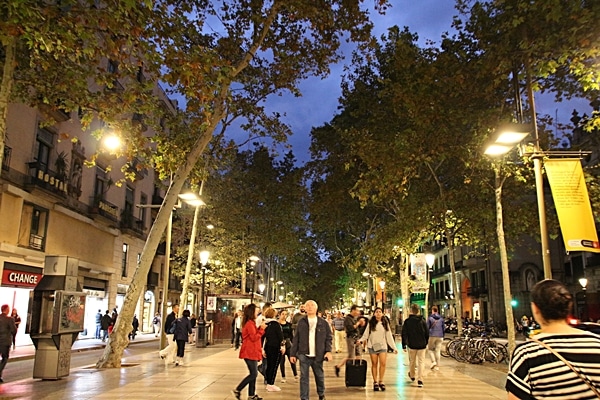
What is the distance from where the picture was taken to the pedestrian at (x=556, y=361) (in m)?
2.71

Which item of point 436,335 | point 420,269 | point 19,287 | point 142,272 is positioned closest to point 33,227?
point 19,287

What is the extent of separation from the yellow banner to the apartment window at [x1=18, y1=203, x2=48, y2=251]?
21893 millimetres

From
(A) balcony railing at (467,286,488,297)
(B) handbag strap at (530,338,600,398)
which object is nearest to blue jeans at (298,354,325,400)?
(B) handbag strap at (530,338,600,398)

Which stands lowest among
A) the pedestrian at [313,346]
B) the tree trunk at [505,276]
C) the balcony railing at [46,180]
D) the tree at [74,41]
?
the pedestrian at [313,346]

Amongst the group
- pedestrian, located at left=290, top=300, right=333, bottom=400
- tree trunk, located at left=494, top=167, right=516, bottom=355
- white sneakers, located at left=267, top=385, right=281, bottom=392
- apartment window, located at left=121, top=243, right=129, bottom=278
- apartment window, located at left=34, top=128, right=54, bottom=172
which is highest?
apartment window, located at left=34, top=128, right=54, bottom=172

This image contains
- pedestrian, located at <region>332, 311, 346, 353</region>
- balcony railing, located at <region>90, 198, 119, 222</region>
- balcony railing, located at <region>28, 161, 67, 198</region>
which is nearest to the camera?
Result: pedestrian, located at <region>332, 311, 346, 353</region>

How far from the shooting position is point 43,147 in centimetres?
2483

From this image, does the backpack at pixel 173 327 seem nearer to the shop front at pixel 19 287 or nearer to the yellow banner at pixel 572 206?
the shop front at pixel 19 287

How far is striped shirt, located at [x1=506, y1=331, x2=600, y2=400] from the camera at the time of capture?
2.71m

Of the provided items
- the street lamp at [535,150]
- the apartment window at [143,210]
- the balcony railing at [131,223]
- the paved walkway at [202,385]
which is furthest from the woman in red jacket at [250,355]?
the apartment window at [143,210]

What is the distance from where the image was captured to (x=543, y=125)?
20359 mm

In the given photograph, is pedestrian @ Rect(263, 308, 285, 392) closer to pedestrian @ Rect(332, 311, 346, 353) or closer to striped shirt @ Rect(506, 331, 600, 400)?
striped shirt @ Rect(506, 331, 600, 400)

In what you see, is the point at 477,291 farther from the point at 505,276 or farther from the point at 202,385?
the point at 202,385

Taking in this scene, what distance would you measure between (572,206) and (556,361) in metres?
7.43
